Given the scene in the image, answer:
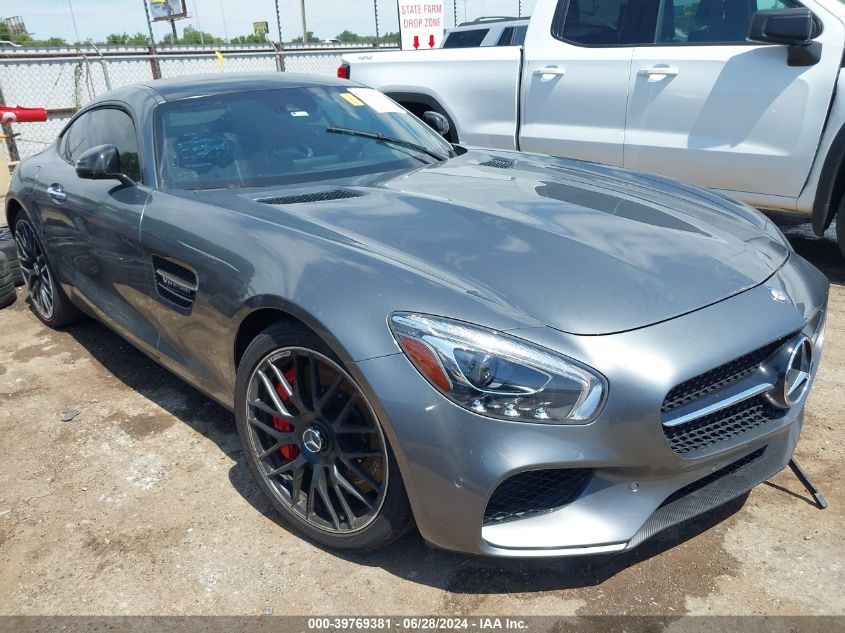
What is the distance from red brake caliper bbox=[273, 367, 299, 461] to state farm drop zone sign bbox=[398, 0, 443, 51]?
35.2 feet

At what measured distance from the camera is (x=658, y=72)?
4.81 m

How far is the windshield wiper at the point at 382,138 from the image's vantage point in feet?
11.1

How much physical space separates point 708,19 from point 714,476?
365 cm

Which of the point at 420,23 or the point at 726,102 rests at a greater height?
the point at 420,23

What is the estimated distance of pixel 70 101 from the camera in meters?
14.0

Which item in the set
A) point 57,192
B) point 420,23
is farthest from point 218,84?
point 420,23

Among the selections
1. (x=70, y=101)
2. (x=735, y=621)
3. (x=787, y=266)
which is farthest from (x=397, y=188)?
(x=70, y=101)

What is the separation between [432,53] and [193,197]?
3.55 metres

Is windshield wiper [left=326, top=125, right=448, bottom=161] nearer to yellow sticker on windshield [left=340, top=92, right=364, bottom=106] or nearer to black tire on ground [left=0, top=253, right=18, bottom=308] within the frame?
yellow sticker on windshield [left=340, top=92, right=364, bottom=106]

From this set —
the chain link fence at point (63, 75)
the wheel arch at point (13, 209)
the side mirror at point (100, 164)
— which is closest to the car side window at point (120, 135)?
the side mirror at point (100, 164)

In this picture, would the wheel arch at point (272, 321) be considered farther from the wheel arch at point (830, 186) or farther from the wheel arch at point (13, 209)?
the wheel arch at point (830, 186)

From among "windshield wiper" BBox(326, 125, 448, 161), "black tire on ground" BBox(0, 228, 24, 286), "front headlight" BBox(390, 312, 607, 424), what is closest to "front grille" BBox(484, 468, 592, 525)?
"front headlight" BBox(390, 312, 607, 424)

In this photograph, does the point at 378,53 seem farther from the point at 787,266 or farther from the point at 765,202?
the point at 787,266

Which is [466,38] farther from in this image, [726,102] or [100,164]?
[100,164]
